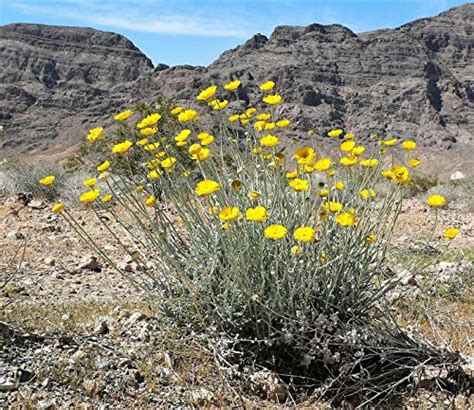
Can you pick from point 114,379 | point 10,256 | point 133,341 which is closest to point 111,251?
point 10,256

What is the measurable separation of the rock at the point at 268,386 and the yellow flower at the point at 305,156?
120 centimetres

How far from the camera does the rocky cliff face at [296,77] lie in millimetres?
103312

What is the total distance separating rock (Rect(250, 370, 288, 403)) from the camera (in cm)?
291

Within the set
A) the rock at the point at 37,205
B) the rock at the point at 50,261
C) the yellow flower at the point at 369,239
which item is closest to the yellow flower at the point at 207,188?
the yellow flower at the point at 369,239

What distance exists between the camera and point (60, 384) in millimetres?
2744

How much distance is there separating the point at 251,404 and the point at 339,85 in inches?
4668

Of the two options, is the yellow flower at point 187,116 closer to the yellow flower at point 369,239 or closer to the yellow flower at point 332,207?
the yellow flower at point 332,207

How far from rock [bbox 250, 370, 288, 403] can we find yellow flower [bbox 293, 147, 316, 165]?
1.20 m

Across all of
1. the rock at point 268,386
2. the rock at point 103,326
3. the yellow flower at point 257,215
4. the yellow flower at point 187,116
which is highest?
the yellow flower at point 187,116

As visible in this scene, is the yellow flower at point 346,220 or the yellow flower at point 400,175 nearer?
the yellow flower at point 346,220

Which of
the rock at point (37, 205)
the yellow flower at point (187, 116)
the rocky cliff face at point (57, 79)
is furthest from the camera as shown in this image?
the rocky cliff face at point (57, 79)

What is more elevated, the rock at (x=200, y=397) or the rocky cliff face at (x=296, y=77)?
the rocky cliff face at (x=296, y=77)

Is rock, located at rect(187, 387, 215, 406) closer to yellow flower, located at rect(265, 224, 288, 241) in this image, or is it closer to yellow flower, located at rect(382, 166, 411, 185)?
yellow flower, located at rect(265, 224, 288, 241)

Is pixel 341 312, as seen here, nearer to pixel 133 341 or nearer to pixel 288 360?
pixel 288 360
